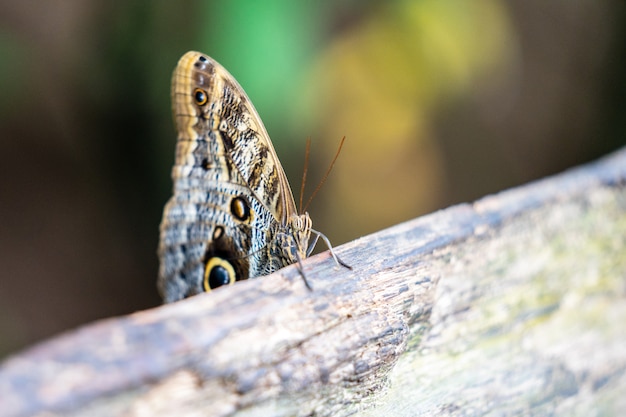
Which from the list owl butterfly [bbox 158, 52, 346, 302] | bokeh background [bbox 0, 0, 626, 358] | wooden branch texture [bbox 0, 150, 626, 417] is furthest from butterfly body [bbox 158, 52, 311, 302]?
bokeh background [bbox 0, 0, 626, 358]

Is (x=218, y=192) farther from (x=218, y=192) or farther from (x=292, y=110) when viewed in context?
(x=292, y=110)

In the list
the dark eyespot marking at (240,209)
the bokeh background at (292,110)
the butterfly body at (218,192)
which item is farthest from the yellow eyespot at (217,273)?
the bokeh background at (292,110)

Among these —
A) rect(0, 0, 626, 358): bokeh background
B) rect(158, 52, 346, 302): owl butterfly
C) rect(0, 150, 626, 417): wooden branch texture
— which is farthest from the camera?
rect(0, 0, 626, 358): bokeh background

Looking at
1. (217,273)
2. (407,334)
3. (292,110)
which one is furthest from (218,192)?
(292,110)

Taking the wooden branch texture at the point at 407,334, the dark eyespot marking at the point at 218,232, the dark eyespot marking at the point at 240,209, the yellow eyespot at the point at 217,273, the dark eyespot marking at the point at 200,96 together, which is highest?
the dark eyespot marking at the point at 200,96

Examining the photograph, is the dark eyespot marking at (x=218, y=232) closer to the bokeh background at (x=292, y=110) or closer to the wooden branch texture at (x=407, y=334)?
the wooden branch texture at (x=407, y=334)

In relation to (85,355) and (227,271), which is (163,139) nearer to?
(227,271)

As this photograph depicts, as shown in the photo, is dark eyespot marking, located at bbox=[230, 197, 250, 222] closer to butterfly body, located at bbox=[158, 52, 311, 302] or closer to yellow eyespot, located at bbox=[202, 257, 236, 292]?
butterfly body, located at bbox=[158, 52, 311, 302]
